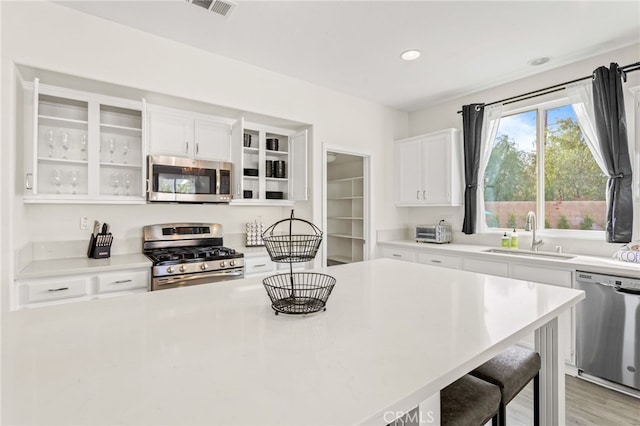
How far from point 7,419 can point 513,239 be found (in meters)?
3.95

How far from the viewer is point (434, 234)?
3.99 meters

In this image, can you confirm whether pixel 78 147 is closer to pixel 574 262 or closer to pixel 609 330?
pixel 574 262

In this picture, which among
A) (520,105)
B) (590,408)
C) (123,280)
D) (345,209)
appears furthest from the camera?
(345,209)

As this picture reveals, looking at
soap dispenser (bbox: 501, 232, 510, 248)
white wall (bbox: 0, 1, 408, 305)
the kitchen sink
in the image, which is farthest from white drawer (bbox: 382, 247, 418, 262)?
soap dispenser (bbox: 501, 232, 510, 248)

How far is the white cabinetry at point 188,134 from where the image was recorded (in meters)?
2.90

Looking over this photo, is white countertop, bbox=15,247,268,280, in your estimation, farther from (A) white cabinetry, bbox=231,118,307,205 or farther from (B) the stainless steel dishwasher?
(B) the stainless steel dishwasher

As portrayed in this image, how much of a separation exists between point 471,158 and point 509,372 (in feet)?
9.78

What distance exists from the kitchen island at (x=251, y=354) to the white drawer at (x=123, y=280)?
1372mm

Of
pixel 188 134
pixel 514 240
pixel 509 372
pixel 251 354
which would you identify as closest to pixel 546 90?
pixel 514 240

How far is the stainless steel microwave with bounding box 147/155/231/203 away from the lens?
9.12ft

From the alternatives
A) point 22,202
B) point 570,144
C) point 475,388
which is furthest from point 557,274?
point 22,202

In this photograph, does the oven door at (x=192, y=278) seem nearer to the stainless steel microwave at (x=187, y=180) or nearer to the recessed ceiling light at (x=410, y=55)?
the stainless steel microwave at (x=187, y=180)

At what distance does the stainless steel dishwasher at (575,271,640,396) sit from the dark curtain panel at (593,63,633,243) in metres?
0.54

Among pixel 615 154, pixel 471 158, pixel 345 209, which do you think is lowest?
pixel 345 209
